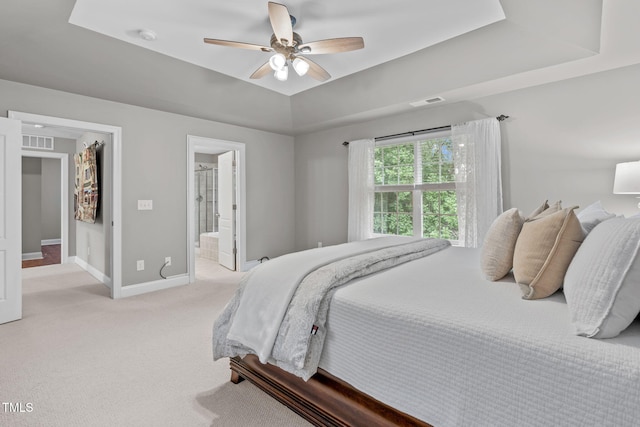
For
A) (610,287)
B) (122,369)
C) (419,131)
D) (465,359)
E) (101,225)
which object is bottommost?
(122,369)

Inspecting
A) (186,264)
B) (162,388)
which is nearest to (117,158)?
(186,264)

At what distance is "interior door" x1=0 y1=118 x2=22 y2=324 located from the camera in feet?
9.66

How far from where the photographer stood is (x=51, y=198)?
7719 millimetres

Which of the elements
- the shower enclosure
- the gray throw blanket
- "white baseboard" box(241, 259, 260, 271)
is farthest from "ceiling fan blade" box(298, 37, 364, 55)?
the shower enclosure

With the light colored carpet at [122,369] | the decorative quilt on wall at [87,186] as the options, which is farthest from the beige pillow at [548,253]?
the decorative quilt on wall at [87,186]

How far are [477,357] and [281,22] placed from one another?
7.76ft

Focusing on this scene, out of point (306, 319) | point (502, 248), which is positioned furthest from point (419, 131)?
point (306, 319)

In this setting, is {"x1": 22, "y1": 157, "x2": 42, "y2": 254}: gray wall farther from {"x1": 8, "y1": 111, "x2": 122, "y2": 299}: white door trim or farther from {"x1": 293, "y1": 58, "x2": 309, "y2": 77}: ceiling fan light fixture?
{"x1": 293, "y1": 58, "x2": 309, "y2": 77}: ceiling fan light fixture

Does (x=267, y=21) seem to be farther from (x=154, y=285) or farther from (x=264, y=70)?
(x=154, y=285)

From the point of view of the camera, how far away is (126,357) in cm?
230

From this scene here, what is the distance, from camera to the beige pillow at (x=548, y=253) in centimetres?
130

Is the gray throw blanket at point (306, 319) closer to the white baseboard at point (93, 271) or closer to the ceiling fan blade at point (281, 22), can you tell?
the ceiling fan blade at point (281, 22)

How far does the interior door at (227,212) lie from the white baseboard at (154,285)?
0.95 m

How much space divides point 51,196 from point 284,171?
6220 mm
